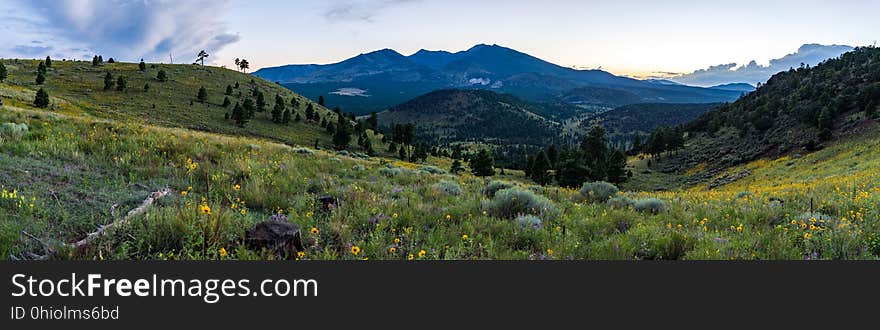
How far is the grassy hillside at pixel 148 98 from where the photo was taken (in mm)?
70938

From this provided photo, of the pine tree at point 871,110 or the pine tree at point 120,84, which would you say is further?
the pine tree at point 120,84

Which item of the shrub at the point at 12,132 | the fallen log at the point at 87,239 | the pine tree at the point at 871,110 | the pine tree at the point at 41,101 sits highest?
the pine tree at the point at 41,101

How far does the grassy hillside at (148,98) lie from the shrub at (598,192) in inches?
2890

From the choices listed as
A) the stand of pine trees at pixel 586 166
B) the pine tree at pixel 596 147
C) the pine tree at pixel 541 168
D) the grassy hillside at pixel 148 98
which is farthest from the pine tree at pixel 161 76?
the pine tree at pixel 596 147

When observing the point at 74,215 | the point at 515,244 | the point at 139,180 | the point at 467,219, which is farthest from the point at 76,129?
the point at 515,244

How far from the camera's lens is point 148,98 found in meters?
90.4

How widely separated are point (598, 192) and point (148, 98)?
107465 mm

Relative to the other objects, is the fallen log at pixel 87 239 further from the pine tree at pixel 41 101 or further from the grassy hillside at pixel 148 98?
the grassy hillside at pixel 148 98

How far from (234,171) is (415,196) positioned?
3704mm

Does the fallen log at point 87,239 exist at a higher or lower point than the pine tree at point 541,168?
higher

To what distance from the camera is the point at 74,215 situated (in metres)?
4.54

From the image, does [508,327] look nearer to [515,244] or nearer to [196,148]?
[515,244]

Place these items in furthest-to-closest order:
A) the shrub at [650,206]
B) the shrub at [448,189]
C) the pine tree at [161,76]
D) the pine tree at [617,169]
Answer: the pine tree at [161,76], the pine tree at [617,169], the shrub at [448,189], the shrub at [650,206]

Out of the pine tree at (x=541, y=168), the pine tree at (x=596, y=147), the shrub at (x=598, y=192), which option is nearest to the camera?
the shrub at (x=598, y=192)
